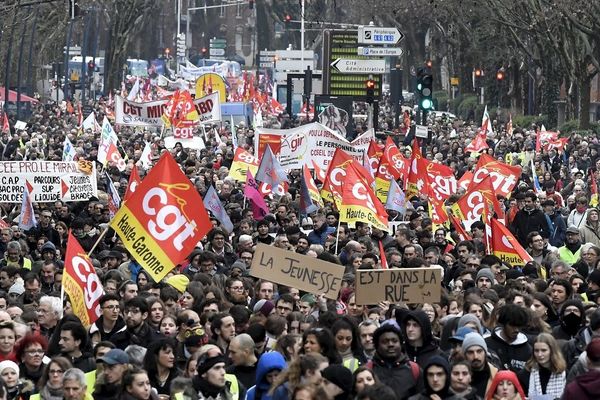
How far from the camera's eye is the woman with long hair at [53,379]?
1078 cm

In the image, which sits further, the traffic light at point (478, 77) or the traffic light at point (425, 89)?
the traffic light at point (478, 77)

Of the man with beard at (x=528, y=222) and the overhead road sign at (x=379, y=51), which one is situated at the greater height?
the overhead road sign at (x=379, y=51)

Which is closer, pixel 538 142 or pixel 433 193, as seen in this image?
pixel 433 193

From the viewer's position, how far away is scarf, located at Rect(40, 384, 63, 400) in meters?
10.8

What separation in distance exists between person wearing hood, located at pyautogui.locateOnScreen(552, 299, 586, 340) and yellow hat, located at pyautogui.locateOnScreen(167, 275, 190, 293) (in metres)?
3.78

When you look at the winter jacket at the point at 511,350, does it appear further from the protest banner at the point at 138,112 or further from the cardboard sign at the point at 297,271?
the protest banner at the point at 138,112

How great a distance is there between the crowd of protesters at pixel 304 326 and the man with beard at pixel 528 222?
0.02m

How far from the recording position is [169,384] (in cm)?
1148

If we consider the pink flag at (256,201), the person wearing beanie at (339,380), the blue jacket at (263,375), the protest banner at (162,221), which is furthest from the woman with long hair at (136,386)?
the pink flag at (256,201)

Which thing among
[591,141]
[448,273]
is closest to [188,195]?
[448,273]

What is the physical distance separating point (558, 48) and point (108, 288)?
38.1 meters

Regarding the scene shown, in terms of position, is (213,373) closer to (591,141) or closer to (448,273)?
(448,273)

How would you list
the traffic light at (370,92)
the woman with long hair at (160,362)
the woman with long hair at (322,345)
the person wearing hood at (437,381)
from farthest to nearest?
the traffic light at (370,92) < the woman with long hair at (160,362) < the woman with long hair at (322,345) < the person wearing hood at (437,381)

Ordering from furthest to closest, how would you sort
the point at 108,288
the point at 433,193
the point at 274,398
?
1. the point at 433,193
2. the point at 108,288
3. the point at 274,398
